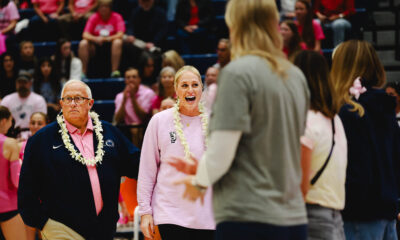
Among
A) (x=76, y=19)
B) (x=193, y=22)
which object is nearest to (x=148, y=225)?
(x=193, y=22)

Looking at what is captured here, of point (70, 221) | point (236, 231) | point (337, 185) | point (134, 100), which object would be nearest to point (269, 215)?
point (236, 231)

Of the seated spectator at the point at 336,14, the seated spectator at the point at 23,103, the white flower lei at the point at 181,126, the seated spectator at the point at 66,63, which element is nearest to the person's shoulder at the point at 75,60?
the seated spectator at the point at 66,63

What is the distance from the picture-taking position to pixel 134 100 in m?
9.41

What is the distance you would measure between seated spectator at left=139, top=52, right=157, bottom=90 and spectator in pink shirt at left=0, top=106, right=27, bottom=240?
167 inches

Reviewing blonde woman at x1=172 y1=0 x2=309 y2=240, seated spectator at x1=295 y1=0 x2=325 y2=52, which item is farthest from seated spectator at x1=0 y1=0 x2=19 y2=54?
blonde woman at x1=172 y1=0 x2=309 y2=240

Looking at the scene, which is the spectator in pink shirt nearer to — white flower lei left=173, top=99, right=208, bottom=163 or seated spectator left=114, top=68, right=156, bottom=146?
white flower lei left=173, top=99, right=208, bottom=163

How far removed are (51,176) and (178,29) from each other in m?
7.05

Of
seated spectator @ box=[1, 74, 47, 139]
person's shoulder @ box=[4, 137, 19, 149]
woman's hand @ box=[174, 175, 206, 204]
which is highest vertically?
woman's hand @ box=[174, 175, 206, 204]

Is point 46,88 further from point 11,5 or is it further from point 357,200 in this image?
point 357,200

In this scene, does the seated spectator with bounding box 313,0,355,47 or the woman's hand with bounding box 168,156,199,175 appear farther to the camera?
the seated spectator with bounding box 313,0,355,47

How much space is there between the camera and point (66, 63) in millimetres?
10852

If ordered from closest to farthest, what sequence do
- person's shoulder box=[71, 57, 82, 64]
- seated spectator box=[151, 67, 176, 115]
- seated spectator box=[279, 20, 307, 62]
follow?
seated spectator box=[151, 67, 176, 115], seated spectator box=[279, 20, 307, 62], person's shoulder box=[71, 57, 82, 64]

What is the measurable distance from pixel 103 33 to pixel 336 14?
3.92 meters

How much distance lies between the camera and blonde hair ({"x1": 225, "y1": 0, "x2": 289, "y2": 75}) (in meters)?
2.91
